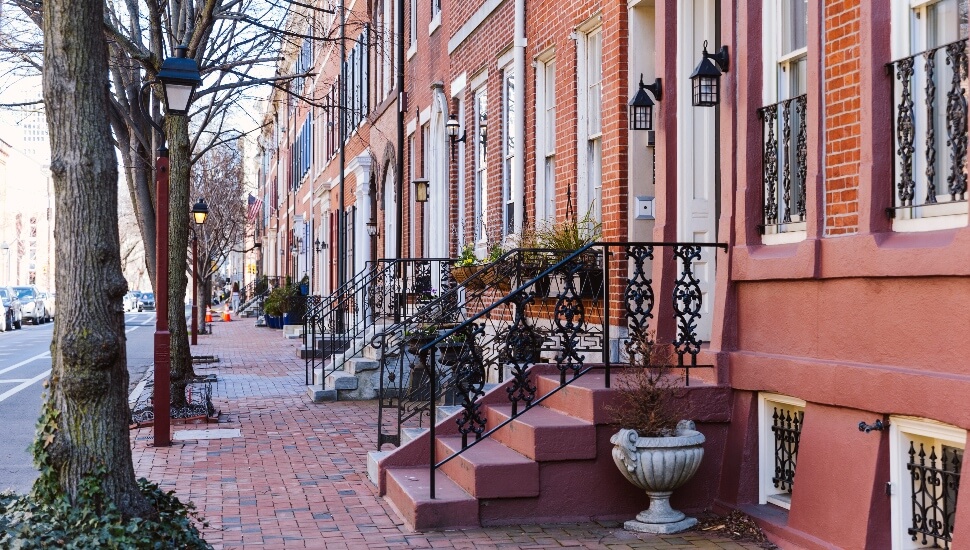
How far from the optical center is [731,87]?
8.19m

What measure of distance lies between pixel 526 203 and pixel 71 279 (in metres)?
7.56

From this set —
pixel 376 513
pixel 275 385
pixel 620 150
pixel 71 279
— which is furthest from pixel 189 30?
pixel 71 279

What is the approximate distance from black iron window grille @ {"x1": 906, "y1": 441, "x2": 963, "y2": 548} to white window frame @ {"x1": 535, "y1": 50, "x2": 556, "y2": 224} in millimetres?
6252

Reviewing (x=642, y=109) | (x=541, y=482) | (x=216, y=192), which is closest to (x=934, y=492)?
(x=541, y=482)

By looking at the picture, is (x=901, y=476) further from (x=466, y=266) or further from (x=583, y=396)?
(x=466, y=266)

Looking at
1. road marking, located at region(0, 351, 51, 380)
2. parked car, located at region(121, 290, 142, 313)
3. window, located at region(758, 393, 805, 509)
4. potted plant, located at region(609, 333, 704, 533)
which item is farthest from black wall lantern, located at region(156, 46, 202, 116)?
parked car, located at region(121, 290, 142, 313)

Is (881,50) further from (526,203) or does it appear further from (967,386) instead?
(526,203)

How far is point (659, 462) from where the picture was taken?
24.2 feet

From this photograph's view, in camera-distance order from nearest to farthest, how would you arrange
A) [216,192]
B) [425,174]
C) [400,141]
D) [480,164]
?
[480,164] → [425,174] → [400,141] → [216,192]

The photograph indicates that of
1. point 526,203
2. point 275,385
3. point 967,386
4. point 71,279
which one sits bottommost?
point 275,385

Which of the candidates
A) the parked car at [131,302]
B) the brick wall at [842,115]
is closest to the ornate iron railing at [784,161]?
the brick wall at [842,115]

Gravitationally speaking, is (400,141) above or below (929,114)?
above

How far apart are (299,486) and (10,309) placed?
34751 millimetres

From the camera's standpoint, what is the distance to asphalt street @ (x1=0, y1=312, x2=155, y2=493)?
10625 millimetres
